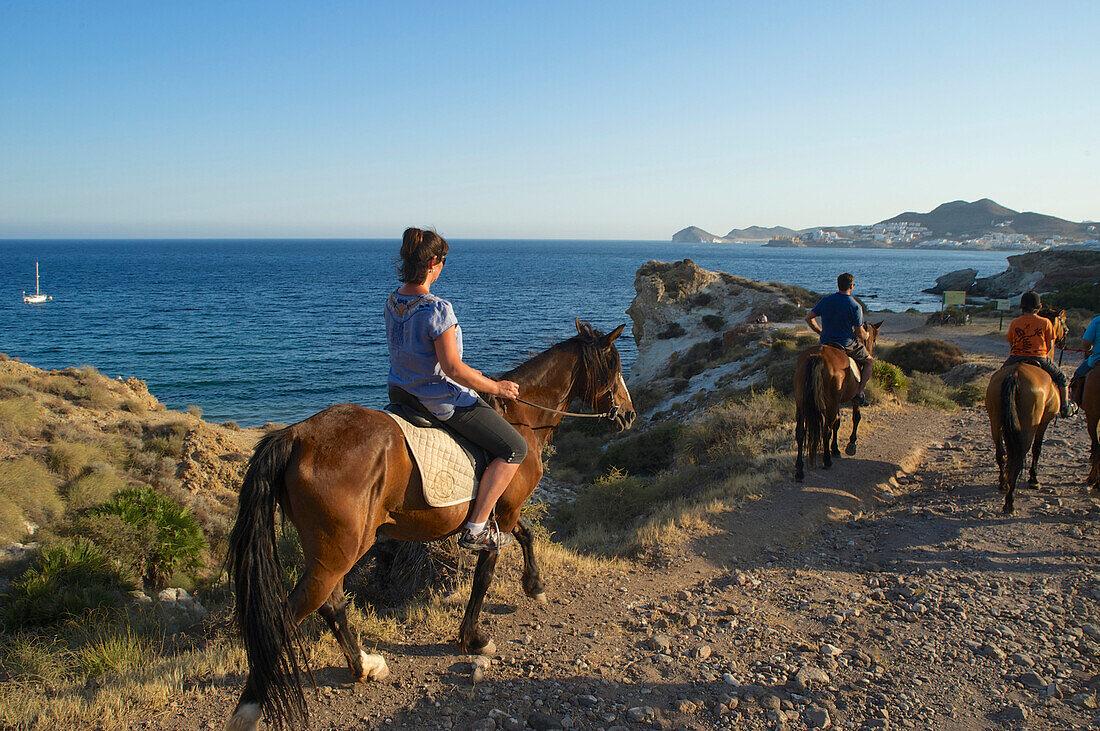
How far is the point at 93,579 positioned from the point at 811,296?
3932 centimetres

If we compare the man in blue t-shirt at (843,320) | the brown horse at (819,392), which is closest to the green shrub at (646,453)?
the brown horse at (819,392)

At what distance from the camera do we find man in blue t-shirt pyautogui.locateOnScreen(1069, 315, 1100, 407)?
8.30 m

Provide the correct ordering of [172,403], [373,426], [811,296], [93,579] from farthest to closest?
[811,296]
[172,403]
[93,579]
[373,426]

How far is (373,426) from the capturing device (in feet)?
12.7

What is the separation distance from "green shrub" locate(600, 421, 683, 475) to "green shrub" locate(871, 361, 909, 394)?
510 cm

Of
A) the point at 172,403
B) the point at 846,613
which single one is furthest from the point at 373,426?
the point at 172,403

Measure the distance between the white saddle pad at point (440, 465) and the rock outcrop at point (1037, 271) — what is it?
6004 cm

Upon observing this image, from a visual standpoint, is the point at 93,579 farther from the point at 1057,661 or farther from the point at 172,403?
the point at 172,403

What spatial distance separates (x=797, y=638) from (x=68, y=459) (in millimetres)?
13555

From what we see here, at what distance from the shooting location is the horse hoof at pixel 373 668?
169 inches

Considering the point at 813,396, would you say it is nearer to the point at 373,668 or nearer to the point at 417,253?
the point at 417,253

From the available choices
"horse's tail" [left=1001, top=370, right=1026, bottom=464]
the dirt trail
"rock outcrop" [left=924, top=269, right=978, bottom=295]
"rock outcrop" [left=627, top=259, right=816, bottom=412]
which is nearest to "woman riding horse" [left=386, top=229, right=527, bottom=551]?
the dirt trail

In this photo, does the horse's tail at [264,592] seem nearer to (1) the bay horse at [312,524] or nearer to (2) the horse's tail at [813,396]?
(1) the bay horse at [312,524]

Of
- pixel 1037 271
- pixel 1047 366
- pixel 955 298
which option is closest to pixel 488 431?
pixel 1047 366
